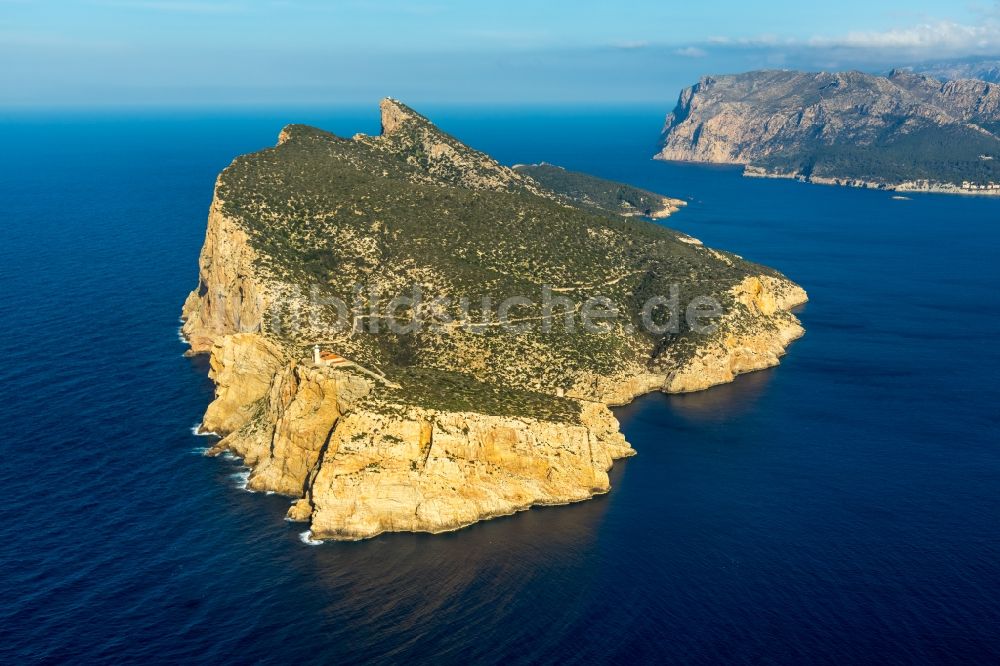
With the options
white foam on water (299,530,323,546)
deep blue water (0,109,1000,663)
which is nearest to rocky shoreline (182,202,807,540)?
white foam on water (299,530,323,546)

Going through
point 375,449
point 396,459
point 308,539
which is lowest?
point 308,539

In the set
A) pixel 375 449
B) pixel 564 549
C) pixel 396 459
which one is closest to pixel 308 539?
pixel 375 449

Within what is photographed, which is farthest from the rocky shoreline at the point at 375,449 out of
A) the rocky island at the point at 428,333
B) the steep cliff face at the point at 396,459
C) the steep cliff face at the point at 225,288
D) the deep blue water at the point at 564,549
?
the steep cliff face at the point at 225,288

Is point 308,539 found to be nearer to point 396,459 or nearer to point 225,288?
point 396,459

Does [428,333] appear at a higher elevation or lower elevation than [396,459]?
higher

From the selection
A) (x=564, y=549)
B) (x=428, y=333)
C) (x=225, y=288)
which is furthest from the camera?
(x=225, y=288)

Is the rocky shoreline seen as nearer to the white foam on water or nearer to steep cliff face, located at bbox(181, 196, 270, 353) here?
the white foam on water
